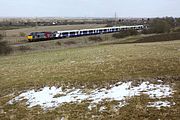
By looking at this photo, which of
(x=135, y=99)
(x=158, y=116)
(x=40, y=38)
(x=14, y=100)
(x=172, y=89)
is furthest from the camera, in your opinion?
(x=40, y=38)

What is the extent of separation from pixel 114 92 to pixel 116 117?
2.71 m

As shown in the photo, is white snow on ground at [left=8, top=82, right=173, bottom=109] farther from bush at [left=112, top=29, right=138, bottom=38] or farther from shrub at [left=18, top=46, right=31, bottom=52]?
bush at [left=112, top=29, right=138, bottom=38]

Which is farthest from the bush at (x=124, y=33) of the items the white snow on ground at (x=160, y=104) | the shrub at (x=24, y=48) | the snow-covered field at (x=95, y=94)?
the white snow on ground at (x=160, y=104)

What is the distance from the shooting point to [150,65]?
52.0 feet

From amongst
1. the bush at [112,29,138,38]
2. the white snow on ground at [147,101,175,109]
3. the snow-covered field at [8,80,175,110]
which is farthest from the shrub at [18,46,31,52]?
the white snow on ground at [147,101,175,109]

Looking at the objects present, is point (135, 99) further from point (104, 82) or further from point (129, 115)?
point (104, 82)

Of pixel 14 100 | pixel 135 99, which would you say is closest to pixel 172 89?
pixel 135 99

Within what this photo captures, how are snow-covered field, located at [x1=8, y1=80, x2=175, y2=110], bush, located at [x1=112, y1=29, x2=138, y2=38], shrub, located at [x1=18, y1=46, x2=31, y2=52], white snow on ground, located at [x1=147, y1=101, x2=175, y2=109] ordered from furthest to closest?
1. bush, located at [x1=112, y1=29, x2=138, y2=38]
2. shrub, located at [x1=18, y1=46, x2=31, y2=52]
3. snow-covered field, located at [x1=8, y1=80, x2=175, y2=110]
4. white snow on ground, located at [x1=147, y1=101, x2=175, y2=109]

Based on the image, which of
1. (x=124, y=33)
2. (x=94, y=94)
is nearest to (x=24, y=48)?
(x=124, y=33)

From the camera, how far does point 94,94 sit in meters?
11.3

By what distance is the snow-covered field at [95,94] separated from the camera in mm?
10339

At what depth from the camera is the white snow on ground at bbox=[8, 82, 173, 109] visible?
1043 centimetres

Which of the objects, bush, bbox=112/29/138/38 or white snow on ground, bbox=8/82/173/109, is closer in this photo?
white snow on ground, bbox=8/82/173/109

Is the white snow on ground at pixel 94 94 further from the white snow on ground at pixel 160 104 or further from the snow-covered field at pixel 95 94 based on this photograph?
the white snow on ground at pixel 160 104
